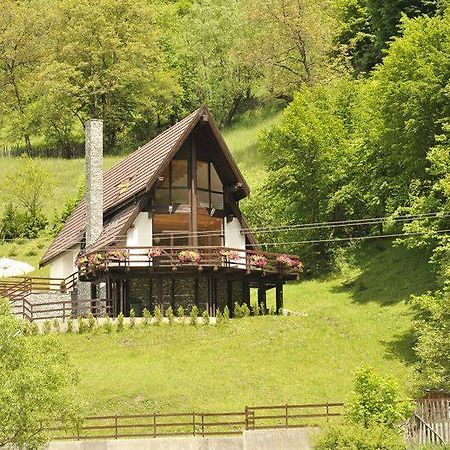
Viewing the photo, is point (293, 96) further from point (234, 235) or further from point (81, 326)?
point (81, 326)

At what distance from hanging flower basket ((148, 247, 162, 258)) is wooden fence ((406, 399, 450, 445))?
Result: 1698 cm

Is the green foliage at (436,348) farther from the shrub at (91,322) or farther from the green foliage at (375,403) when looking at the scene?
the shrub at (91,322)

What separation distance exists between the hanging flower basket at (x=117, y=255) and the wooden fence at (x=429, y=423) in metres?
17.8

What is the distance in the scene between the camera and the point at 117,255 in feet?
160

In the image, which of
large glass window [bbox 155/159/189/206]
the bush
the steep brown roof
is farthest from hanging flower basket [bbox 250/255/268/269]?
the bush

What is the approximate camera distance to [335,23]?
93750 mm

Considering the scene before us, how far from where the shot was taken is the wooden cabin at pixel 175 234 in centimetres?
4975

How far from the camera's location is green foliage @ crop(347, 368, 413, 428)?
33.0 meters

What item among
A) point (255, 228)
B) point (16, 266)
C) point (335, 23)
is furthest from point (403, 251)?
point (335, 23)

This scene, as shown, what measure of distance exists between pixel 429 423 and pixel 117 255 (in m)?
18.4

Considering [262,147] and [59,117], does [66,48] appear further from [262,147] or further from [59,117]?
[262,147]

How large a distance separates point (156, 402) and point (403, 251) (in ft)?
86.6

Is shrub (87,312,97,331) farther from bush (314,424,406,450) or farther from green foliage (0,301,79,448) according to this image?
bush (314,424,406,450)

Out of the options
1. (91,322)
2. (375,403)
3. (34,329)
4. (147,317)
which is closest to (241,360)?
(147,317)
